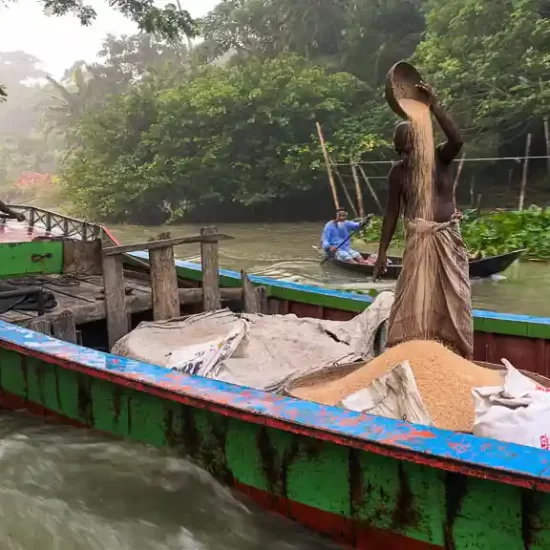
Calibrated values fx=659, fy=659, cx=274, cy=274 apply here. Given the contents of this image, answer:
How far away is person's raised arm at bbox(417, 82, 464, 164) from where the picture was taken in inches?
134

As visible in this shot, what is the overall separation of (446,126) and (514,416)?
154cm

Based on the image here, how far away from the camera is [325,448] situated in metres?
2.68

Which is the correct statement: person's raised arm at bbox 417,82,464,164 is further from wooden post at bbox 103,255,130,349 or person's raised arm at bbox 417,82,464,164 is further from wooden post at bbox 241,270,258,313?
wooden post at bbox 103,255,130,349

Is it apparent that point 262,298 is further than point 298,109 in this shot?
No

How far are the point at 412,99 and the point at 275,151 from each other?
20.9 m

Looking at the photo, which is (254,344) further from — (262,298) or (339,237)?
(339,237)

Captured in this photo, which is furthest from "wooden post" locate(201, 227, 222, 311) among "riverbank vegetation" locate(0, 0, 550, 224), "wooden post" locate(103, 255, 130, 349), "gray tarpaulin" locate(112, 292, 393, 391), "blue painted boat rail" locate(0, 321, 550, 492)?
"riverbank vegetation" locate(0, 0, 550, 224)


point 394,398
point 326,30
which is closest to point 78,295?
point 394,398

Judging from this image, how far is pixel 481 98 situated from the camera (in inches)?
755

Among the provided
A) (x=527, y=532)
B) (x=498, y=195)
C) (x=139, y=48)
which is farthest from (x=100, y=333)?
(x=139, y=48)

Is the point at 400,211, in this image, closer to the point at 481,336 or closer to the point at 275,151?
the point at 481,336

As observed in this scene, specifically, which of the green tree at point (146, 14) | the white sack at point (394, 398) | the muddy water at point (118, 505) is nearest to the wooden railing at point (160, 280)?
the muddy water at point (118, 505)

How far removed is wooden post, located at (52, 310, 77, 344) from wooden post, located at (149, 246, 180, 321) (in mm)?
597

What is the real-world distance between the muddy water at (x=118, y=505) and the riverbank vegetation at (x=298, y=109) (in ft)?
51.6
